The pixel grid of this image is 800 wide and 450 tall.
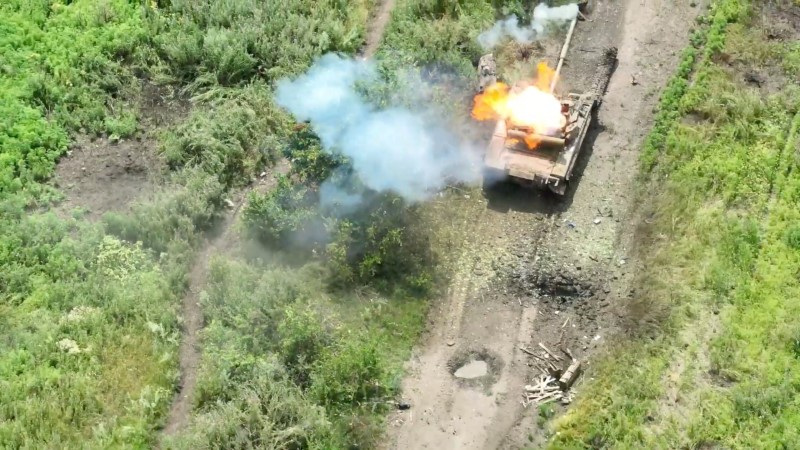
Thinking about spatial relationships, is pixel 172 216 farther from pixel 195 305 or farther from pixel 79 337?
pixel 79 337

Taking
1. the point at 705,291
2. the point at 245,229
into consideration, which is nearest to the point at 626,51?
the point at 705,291

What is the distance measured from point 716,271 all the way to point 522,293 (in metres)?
4.22

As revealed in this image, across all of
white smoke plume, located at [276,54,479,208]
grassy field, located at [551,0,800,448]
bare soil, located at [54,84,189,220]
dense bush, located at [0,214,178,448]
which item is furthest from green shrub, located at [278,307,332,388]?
bare soil, located at [54,84,189,220]

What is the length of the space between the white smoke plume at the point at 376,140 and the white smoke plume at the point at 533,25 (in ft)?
11.9

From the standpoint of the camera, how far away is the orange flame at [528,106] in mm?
18953

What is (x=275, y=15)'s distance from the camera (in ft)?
73.5

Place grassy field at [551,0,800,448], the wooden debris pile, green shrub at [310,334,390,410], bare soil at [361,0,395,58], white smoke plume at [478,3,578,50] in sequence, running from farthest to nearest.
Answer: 1. bare soil at [361,0,395,58]
2. white smoke plume at [478,3,578,50]
3. the wooden debris pile
4. green shrub at [310,334,390,410]
5. grassy field at [551,0,800,448]

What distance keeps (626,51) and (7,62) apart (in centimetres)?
1677

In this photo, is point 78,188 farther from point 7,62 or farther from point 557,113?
point 557,113

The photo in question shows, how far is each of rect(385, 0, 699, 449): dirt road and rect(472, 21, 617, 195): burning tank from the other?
2.58 ft

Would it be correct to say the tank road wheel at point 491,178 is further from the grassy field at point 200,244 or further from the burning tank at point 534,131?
the grassy field at point 200,244

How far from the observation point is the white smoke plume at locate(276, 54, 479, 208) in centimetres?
1878

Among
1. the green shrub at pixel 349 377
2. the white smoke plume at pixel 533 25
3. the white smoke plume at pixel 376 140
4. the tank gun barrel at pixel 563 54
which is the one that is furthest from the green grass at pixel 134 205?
the tank gun barrel at pixel 563 54

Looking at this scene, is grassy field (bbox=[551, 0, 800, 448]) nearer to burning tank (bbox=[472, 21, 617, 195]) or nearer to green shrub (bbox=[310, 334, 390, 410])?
burning tank (bbox=[472, 21, 617, 195])
